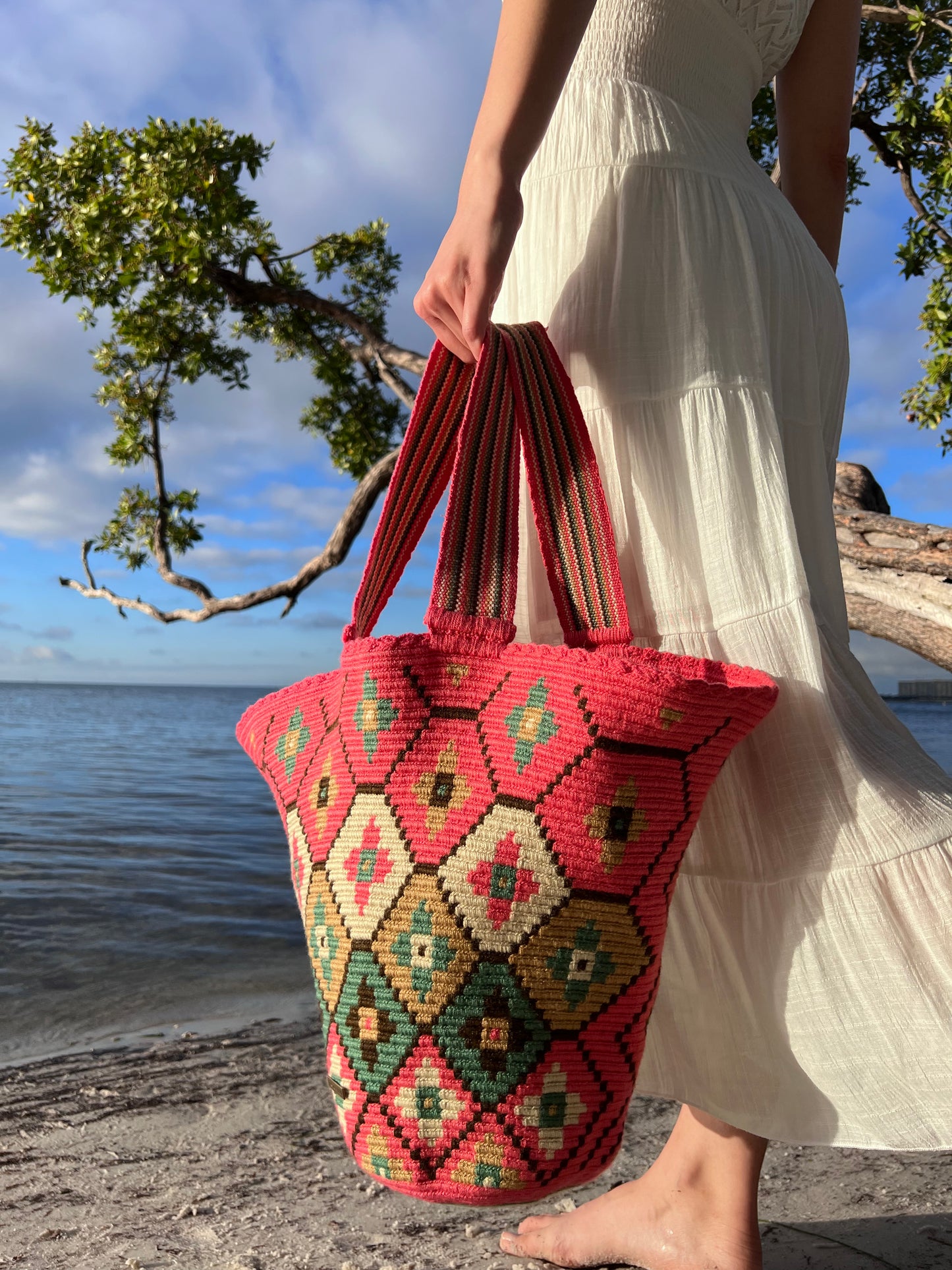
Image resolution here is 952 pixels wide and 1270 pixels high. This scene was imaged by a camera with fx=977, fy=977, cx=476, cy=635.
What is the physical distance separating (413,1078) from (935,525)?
10.5 feet

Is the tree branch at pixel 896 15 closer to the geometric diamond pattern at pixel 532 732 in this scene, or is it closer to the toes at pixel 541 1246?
the geometric diamond pattern at pixel 532 732

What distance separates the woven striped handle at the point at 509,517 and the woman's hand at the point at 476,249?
0.04 meters

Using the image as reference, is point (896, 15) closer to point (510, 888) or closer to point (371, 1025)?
point (510, 888)

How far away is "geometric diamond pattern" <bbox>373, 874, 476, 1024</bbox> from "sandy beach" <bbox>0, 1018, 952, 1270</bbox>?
33.2 inches

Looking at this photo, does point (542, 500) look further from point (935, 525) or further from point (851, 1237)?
point (935, 525)

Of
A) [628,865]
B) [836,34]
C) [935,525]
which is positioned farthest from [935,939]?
[935,525]

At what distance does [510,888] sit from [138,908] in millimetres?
4661

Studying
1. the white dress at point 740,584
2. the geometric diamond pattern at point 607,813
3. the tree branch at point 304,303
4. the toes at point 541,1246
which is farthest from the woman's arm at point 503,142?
the tree branch at point 304,303

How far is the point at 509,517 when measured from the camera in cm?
114

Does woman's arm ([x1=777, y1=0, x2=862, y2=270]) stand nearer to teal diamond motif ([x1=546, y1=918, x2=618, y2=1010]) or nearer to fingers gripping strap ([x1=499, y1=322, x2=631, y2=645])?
fingers gripping strap ([x1=499, y1=322, x2=631, y2=645])

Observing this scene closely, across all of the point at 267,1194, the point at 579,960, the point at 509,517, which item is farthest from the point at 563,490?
the point at 267,1194

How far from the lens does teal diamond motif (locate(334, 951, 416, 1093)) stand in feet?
3.38

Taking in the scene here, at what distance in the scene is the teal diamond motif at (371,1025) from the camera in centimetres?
103

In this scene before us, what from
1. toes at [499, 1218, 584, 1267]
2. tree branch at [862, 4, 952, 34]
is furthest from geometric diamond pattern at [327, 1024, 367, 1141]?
tree branch at [862, 4, 952, 34]
